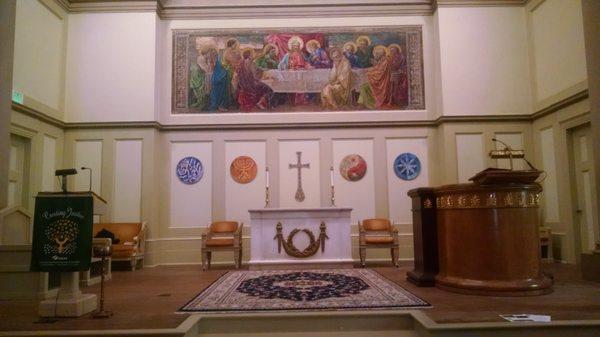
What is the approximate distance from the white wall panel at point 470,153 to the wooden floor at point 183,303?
3.52m

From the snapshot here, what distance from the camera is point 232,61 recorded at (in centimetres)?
1062

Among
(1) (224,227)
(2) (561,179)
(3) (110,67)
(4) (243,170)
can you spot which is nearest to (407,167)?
(2) (561,179)

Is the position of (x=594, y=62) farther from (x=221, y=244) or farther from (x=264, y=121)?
(x=221, y=244)

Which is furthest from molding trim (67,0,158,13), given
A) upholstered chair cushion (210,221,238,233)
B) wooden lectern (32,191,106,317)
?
wooden lectern (32,191,106,317)

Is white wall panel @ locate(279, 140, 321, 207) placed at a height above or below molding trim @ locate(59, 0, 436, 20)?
below

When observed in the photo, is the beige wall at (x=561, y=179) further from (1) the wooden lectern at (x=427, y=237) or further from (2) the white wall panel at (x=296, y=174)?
(2) the white wall panel at (x=296, y=174)

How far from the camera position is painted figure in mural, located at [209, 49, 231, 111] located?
10.5m

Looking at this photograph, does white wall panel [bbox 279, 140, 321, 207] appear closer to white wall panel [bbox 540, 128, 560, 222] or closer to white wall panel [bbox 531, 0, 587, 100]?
white wall panel [bbox 540, 128, 560, 222]

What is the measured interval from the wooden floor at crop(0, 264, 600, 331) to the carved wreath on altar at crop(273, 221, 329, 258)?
1.90 metres

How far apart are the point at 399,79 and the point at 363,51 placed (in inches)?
41.6

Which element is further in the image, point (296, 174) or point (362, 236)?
point (296, 174)

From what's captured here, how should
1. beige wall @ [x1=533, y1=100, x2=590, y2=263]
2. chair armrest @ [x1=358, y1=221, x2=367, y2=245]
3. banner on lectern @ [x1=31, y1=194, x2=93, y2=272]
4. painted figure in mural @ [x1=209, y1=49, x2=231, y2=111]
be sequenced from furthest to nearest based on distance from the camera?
1. painted figure in mural @ [x1=209, y1=49, x2=231, y2=111]
2. chair armrest @ [x1=358, y1=221, x2=367, y2=245]
3. beige wall @ [x1=533, y1=100, x2=590, y2=263]
4. banner on lectern @ [x1=31, y1=194, x2=93, y2=272]

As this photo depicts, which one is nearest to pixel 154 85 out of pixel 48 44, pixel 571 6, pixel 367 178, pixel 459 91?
pixel 48 44

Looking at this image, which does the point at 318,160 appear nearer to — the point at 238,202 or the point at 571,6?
the point at 238,202
